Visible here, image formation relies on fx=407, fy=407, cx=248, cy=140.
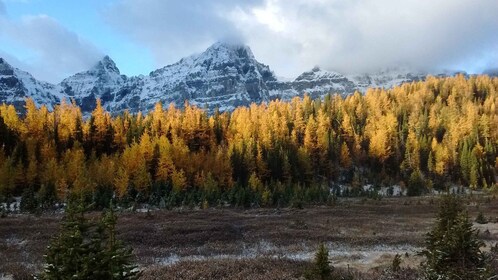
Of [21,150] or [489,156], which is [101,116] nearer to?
[21,150]

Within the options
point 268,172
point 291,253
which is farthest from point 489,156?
point 291,253

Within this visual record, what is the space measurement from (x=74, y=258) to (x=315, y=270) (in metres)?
8.62

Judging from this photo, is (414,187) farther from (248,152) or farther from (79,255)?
(79,255)

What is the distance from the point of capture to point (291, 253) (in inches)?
1098

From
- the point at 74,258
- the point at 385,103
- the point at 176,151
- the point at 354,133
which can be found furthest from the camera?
the point at 385,103

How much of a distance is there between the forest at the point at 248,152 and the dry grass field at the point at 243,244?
19.6 metres

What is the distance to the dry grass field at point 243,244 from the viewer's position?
2012 cm

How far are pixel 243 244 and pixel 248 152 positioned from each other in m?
61.0

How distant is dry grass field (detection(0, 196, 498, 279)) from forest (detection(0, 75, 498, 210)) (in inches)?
773

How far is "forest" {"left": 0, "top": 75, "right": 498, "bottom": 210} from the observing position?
68.4 meters

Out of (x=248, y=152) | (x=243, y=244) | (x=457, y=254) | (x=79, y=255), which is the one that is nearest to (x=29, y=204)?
(x=243, y=244)

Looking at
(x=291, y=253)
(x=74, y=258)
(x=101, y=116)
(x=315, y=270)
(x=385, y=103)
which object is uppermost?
(x=385, y=103)

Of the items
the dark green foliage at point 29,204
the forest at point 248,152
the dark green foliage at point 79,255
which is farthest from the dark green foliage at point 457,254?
the dark green foliage at point 29,204

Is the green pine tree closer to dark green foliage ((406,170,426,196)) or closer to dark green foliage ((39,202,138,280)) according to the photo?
dark green foliage ((39,202,138,280))
